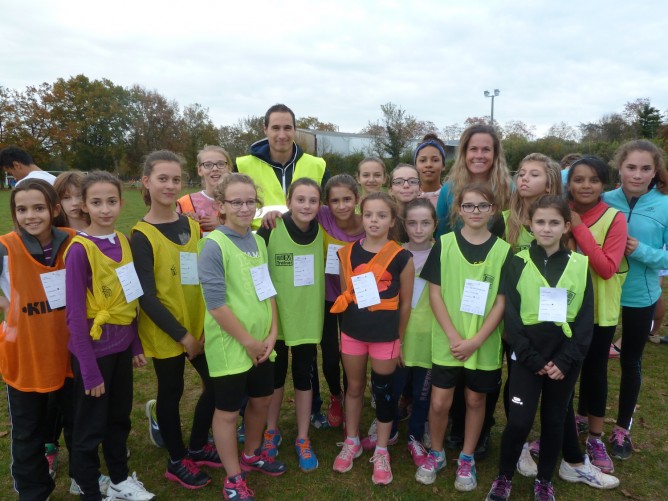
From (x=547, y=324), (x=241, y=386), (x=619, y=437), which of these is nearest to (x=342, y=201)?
(x=241, y=386)

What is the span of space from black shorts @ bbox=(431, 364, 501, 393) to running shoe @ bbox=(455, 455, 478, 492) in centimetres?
53

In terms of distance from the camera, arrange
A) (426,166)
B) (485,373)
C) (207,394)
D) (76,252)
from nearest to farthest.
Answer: (76,252) → (485,373) → (207,394) → (426,166)

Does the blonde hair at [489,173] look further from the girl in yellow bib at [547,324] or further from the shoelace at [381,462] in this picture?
the shoelace at [381,462]

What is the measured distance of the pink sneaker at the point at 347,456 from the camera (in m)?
3.09

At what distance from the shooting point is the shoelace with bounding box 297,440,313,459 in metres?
3.16

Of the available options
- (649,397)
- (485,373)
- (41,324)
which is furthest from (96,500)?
(649,397)

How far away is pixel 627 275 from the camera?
3035 millimetres

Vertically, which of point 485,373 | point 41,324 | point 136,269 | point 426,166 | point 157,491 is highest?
point 426,166

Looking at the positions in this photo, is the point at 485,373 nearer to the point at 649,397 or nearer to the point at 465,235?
the point at 465,235

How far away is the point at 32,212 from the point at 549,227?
2942mm

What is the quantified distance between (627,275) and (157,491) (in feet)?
11.5

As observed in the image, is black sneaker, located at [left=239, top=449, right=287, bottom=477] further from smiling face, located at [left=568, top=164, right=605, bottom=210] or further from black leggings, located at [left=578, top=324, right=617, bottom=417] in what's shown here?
smiling face, located at [left=568, top=164, right=605, bottom=210]

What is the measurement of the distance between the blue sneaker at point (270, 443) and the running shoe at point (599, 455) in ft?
7.41

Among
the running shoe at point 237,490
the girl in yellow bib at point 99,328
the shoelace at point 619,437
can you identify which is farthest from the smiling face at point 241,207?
the shoelace at point 619,437
